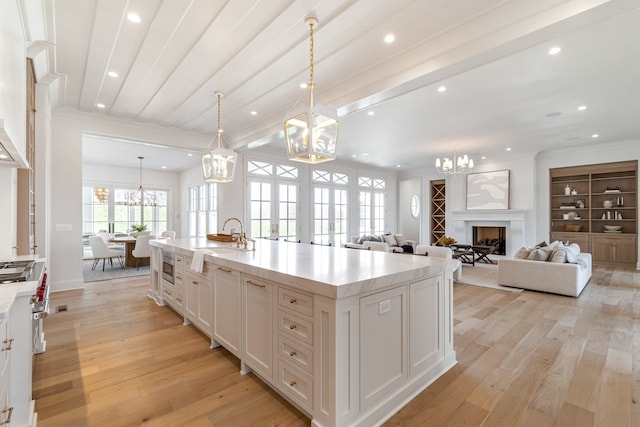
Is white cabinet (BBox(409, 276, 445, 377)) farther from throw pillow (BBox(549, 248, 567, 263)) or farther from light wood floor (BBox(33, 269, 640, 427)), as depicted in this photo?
throw pillow (BBox(549, 248, 567, 263))

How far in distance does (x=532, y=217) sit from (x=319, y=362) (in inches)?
325

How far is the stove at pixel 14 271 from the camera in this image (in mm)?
1655

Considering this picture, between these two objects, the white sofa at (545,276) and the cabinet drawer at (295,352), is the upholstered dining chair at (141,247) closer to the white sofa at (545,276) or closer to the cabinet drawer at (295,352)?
the cabinet drawer at (295,352)

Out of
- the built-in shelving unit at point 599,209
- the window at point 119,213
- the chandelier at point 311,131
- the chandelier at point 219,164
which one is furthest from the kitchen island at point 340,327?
the window at point 119,213

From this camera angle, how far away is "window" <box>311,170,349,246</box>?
8692 millimetres

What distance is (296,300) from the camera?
183cm

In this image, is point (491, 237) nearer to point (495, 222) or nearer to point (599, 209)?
point (495, 222)

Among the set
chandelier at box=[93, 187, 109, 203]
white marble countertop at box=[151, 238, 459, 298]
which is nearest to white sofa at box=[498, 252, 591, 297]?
white marble countertop at box=[151, 238, 459, 298]

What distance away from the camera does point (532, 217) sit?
773 centimetres

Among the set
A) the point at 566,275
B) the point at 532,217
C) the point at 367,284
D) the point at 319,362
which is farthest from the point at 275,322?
the point at 532,217

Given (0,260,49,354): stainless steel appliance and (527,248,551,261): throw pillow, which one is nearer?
(0,260,49,354): stainless steel appliance

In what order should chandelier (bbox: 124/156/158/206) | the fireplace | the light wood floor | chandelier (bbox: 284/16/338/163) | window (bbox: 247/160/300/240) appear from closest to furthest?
the light wood floor < chandelier (bbox: 284/16/338/163) < window (bbox: 247/160/300/240) < the fireplace < chandelier (bbox: 124/156/158/206)

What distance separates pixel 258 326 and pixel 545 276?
15.6 ft

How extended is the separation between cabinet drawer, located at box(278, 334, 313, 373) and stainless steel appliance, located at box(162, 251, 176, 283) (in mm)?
2281
